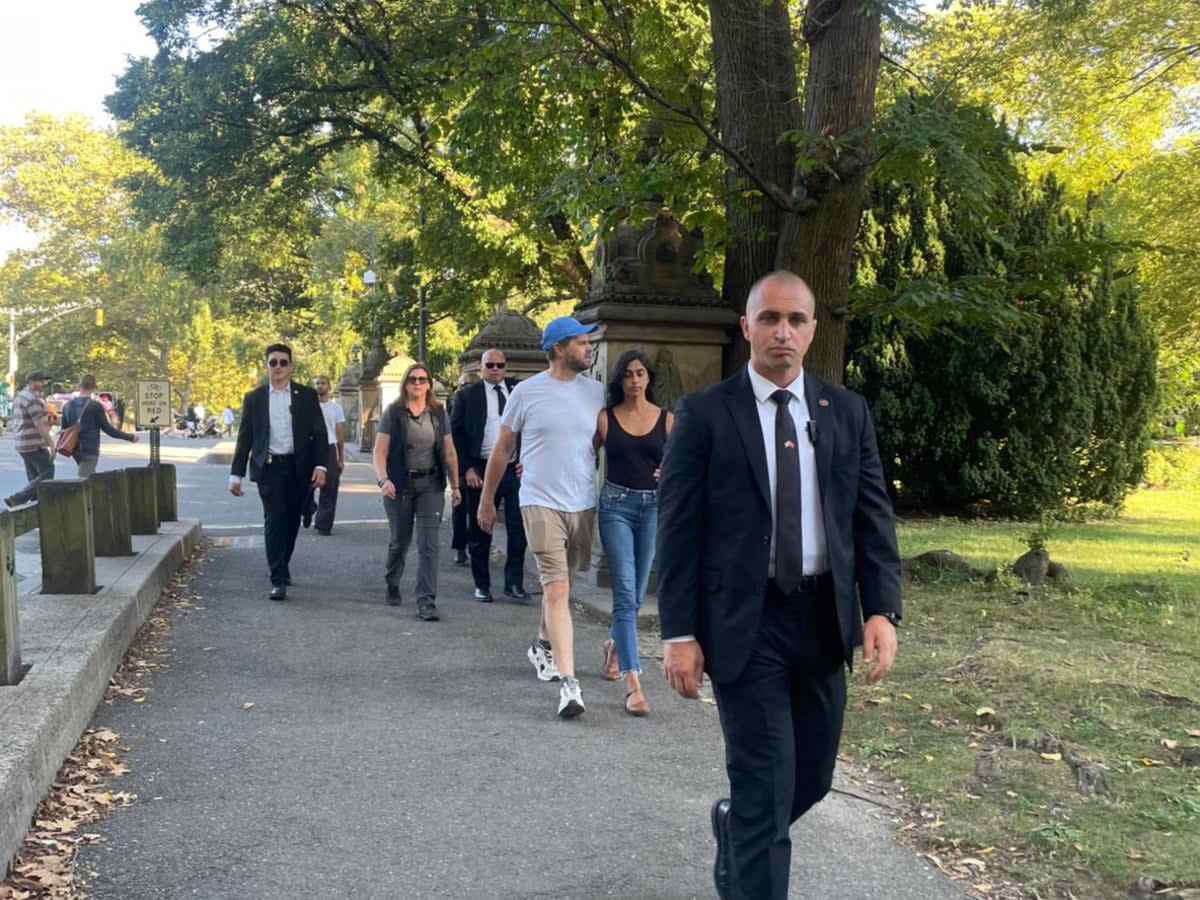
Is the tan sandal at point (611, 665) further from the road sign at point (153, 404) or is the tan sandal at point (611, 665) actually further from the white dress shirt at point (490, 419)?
the road sign at point (153, 404)

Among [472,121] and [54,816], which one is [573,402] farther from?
[472,121]

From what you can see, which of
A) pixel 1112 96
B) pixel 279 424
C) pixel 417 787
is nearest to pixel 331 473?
pixel 279 424

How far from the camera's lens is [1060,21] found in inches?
419

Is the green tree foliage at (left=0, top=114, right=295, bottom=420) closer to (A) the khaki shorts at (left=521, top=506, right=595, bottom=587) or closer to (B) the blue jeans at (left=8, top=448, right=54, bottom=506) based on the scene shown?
(B) the blue jeans at (left=8, top=448, right=54, bottom=506)

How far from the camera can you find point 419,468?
877 cm

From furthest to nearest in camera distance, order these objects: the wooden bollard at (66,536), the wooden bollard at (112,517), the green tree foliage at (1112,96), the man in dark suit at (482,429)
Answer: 1. the green tree foliage at (1112,96)
2. the man in dark suit at (482,429)
3. the wooden bollard at (112,517)
4. the wooden bollard at (66,536)

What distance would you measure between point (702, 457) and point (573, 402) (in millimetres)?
3109

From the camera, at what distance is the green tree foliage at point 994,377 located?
16.2m

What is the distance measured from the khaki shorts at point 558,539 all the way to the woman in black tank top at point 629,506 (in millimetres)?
151

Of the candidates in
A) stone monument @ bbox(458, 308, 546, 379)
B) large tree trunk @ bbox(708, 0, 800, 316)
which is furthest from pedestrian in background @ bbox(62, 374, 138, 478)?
large tree trunk @ bbox(708, 0, 800, 316)

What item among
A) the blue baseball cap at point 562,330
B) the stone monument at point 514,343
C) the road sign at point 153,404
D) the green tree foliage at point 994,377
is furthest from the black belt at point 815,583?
the road sign at point 153,404

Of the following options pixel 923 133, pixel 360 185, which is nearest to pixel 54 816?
pixel 923 133

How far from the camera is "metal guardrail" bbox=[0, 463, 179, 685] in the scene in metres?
5.12

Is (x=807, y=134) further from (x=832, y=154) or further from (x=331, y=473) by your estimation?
(x=331, y=473)
